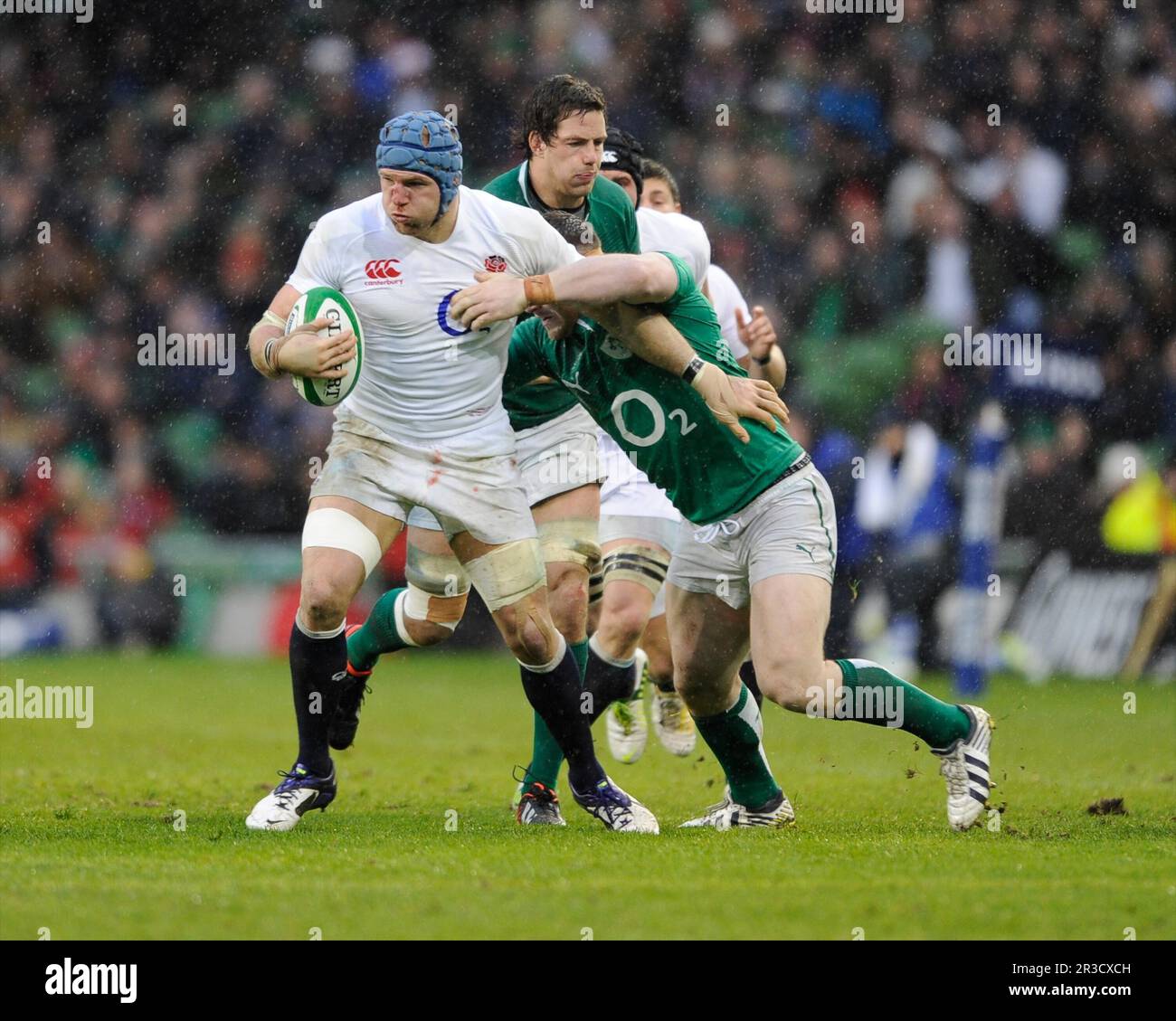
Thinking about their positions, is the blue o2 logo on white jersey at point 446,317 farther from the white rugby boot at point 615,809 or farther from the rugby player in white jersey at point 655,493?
the white rugby boot at point 615,809

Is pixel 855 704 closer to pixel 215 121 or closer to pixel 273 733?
pixel 273 733

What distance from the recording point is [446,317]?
20.8 feet

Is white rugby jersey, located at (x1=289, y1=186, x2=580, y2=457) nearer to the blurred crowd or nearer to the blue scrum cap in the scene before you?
the blue scrum cap

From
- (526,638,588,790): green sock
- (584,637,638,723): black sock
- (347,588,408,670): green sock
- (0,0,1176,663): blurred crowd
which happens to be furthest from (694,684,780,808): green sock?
(0,0,1176,663): blurred crowd

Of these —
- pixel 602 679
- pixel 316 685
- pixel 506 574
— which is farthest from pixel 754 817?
pixel 316 685

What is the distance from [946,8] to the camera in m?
17.8

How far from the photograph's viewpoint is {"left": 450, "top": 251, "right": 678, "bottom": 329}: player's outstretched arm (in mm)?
5777

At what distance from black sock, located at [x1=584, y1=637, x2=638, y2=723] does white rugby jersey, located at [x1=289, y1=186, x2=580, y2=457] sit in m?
1.34

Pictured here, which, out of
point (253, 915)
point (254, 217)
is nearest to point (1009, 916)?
point (253, 915)

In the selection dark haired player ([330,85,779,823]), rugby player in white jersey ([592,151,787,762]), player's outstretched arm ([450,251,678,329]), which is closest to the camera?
player's outstretched arm ([450,251,678,329])

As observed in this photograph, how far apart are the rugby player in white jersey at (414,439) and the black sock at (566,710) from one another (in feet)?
0.04

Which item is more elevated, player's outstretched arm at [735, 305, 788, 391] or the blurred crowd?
the blurred crowd

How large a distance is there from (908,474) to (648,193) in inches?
236

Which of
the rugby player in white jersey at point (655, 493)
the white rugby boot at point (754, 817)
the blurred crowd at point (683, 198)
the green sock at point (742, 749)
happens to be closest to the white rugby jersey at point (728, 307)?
the rugby player in white jersey at point (655, 493)
